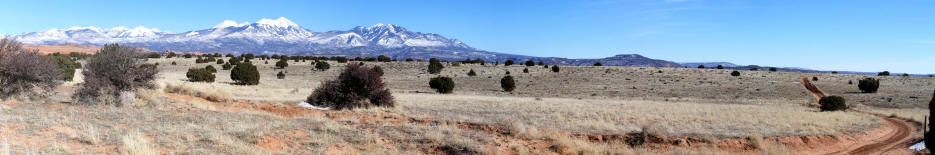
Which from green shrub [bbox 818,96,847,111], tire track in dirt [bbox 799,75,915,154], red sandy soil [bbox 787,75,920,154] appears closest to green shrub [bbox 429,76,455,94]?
green shrub [bbox 818,96,847,111]

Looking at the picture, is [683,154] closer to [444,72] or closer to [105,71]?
[105,71]

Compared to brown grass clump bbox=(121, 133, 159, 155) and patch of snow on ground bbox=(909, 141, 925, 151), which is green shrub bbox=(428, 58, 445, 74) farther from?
brown grass clump bbox=(121, 133, 159, 155)

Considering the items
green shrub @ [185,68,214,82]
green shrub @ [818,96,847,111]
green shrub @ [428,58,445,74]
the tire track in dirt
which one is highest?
green shrub @ [428,58,445,74]

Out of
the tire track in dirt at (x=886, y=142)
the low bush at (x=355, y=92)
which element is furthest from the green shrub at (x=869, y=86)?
the low bush at (x=355, y=92)

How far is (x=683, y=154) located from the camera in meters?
10.6

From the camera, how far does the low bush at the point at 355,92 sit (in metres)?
20.5

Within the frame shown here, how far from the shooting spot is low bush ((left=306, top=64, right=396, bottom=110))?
67.2 feet

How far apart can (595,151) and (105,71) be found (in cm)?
1834

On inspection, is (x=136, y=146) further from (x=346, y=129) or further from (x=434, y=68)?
(x=434, y=68)

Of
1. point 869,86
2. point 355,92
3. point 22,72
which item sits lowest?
point 355,92

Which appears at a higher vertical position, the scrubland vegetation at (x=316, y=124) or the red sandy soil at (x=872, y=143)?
the scrubland vegetation at (x=316, y=124)

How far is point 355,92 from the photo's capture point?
2073 cm

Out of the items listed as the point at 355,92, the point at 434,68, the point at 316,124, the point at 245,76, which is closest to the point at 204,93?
the point at 355,92

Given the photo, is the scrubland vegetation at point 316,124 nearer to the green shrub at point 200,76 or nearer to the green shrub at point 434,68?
the green shrub at point 200,76
